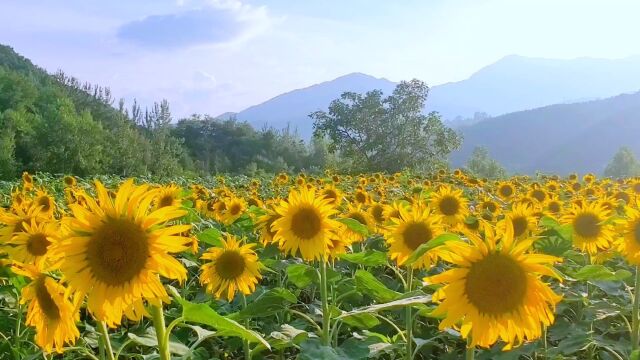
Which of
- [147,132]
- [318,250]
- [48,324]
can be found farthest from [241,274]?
[147,132]

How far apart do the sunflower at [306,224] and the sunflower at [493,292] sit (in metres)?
1.32

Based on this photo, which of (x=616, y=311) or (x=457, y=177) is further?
(x=457, y=177)

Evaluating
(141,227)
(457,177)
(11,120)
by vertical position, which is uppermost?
(11,120)

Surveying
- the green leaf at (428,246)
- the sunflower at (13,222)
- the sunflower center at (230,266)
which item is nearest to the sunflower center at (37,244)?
the sunflower at (13,222)

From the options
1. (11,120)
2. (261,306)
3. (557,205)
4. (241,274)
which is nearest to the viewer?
(261,306)

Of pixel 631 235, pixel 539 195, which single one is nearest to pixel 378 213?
pixel 631 235

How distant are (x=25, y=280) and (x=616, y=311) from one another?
2.85 m

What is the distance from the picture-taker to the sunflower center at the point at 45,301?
215 cm

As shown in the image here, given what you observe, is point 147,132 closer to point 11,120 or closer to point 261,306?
point 11,120

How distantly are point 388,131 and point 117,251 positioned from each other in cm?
4884

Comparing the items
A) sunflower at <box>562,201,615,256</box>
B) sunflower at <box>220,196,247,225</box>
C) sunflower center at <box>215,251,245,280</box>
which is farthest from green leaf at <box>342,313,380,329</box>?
sunflower at <box>220,196,247,225</box>

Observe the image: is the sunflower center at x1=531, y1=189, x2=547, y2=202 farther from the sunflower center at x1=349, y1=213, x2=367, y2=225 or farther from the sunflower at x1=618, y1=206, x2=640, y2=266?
the sunflower at x1=618, y1=206, x2=640, y2=266

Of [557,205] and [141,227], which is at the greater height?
[141,227]

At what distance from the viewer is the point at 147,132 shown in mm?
77438
